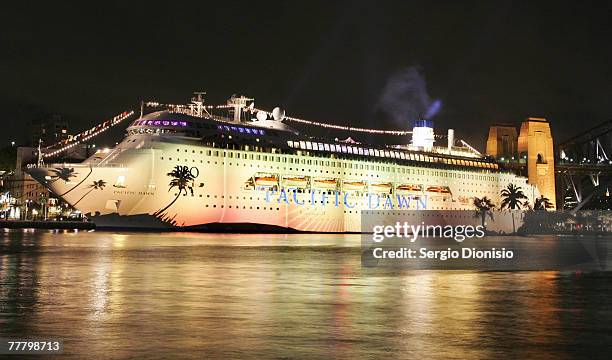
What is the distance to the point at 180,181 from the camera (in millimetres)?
89188

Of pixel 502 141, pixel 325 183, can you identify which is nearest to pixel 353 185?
pixel 325 183

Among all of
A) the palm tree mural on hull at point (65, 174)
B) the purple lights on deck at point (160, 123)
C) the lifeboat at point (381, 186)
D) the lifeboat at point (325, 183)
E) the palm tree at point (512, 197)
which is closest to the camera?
the palm tree mural on hull at point (65, 174)

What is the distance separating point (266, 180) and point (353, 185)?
17509 millimetres

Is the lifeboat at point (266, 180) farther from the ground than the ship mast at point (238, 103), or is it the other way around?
the ship mast at point (238, 103)

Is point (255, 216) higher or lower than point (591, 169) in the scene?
lower

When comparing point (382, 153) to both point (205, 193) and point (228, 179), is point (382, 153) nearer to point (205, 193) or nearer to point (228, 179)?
point (228, 179)

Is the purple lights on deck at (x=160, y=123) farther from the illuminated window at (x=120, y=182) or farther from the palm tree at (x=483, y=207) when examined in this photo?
the palm tree at (x=483, y=207)

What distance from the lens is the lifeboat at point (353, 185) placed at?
111062 mm

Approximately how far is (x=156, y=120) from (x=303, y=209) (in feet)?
77.0

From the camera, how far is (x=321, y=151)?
355 feet

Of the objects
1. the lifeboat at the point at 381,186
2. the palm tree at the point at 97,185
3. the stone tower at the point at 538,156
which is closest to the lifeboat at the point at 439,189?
the lifeboat at the point at 381,186

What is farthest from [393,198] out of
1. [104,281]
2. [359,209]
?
[104,281]

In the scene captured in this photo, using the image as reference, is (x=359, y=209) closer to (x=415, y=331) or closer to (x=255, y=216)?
(x=255, y=216)

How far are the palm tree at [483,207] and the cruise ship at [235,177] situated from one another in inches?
477
